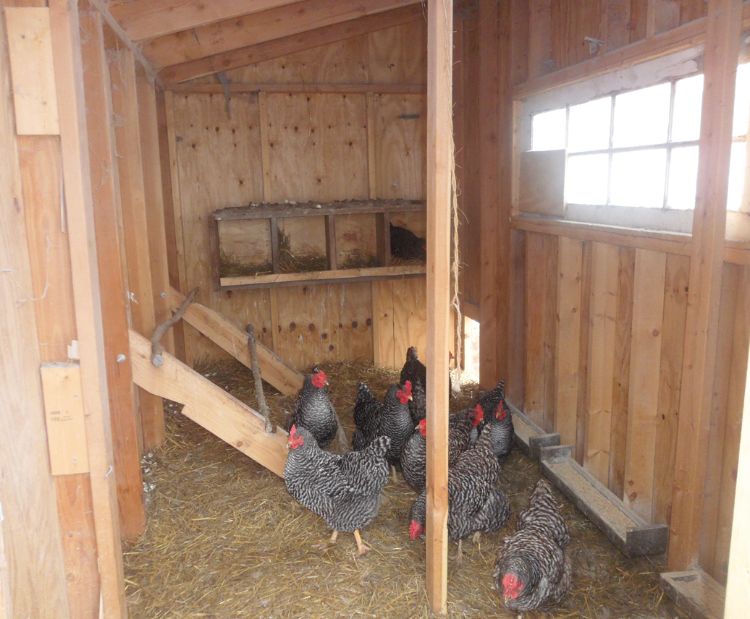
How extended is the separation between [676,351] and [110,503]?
2.44 metres

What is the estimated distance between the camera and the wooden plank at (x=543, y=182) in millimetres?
3760

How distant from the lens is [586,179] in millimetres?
3551

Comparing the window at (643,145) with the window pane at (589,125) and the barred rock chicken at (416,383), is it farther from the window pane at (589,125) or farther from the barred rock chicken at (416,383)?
the barred rock chicken at (416,383)

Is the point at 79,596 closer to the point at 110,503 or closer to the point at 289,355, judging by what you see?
the point at 110,503

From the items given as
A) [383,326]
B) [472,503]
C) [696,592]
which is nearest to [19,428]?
[472,503]

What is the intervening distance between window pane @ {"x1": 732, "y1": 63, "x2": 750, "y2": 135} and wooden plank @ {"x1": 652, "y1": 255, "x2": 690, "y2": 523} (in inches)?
22.6

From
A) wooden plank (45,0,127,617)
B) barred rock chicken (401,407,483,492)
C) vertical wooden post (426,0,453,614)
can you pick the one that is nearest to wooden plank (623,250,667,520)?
barred rock chicken (401,407,483,492)

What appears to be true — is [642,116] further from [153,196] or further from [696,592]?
[153,196]

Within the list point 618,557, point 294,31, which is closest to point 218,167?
point 294,31

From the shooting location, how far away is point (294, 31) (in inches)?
150

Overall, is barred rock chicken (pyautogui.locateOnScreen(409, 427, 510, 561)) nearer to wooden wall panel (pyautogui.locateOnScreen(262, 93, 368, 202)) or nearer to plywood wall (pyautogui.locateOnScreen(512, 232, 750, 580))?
plywood wall (pyautogui.locateOnScreen(512, 232, 750, 580))

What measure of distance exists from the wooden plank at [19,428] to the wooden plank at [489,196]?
3.28m

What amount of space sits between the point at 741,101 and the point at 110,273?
274cm

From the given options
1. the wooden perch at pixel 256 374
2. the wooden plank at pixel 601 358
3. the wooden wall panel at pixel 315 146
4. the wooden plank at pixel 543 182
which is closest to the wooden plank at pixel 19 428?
the wooden perch at pixel 256 374
